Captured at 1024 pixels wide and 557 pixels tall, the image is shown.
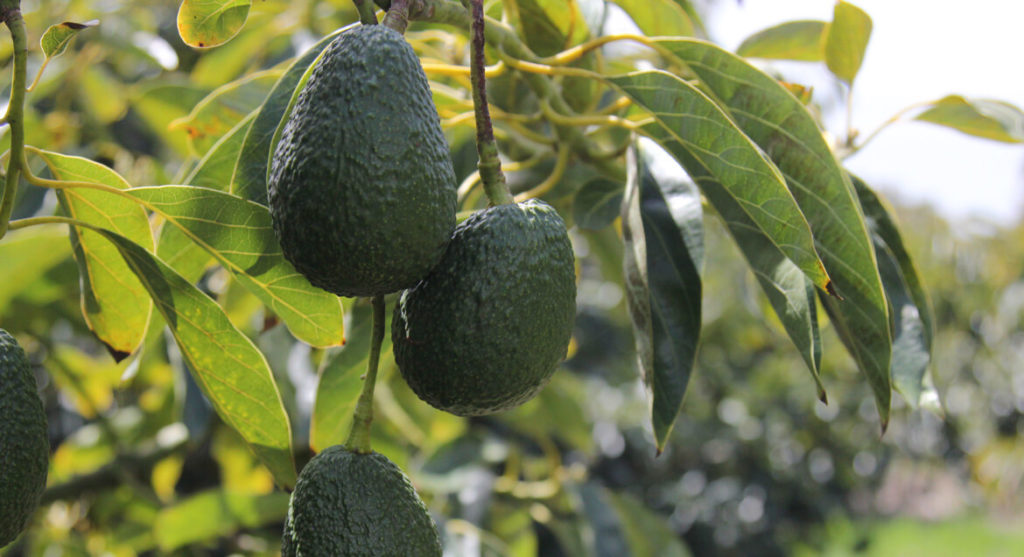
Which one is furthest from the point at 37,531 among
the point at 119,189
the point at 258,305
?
the point at 119,189

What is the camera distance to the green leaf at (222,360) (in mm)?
832

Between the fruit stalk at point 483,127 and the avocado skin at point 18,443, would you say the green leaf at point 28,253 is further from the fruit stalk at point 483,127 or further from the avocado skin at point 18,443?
the fruit stalk at point 483,127

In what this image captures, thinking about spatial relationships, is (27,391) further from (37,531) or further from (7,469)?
(37,531)

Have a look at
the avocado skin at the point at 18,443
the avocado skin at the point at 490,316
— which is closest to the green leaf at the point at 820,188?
the avocado skin at the point at 490,316

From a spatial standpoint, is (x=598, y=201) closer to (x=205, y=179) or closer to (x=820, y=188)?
Result: (x=820, y=188)

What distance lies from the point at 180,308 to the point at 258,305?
2.49ft

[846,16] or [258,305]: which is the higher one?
[846,16]

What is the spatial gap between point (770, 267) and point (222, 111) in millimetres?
837

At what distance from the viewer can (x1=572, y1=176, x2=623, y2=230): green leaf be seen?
4.00 feet

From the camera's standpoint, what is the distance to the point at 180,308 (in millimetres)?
846

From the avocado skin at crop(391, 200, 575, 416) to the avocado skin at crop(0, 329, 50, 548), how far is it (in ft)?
1.02

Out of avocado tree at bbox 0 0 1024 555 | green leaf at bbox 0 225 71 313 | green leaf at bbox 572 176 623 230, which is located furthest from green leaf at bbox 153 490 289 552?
green leaf at bbox 572 176 623 230

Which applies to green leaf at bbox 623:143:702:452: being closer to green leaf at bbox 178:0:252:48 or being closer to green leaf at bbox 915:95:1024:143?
green leaf at bbox 178:0:252:48

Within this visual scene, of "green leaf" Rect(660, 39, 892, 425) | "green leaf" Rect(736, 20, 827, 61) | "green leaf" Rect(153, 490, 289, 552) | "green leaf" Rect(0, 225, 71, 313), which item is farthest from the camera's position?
"green leaf" Rect(153, 490, 289, 552)
